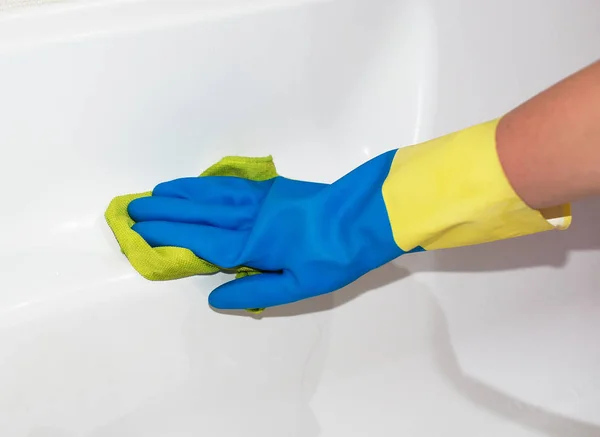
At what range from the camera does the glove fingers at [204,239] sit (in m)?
0.73

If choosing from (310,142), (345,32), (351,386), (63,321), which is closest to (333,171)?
(310,142)

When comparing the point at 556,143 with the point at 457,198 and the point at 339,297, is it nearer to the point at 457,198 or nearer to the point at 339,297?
the point at 457,198

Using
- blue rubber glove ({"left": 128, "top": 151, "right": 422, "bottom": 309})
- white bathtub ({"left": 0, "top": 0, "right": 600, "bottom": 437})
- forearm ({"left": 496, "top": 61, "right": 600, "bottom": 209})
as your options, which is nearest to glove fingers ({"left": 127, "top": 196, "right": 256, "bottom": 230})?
blue rubber glove ({"left": 128, "top": 151, "right": 422, "bottom": 309})

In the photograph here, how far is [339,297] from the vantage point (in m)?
0.93

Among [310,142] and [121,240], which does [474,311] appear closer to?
[310,142]

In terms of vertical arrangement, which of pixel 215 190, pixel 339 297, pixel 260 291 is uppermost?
pixel 215 190

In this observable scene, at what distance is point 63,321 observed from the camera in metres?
0.82

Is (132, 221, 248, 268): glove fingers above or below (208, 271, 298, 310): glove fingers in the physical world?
above

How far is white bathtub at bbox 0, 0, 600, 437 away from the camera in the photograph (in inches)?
29.7

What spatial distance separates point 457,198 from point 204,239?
0.31 metres

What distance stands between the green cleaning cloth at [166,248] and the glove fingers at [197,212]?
4 cm

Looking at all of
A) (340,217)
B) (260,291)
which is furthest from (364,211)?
(260,291)

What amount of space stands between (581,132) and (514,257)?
17.9 inches

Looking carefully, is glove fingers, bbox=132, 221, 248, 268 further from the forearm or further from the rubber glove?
the forearm
